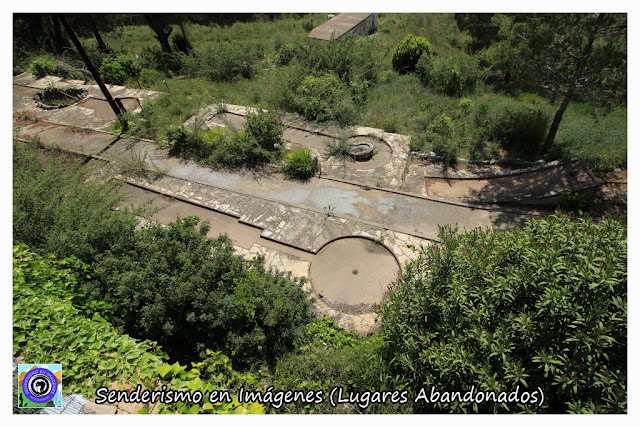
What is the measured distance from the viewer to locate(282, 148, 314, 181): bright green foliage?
9.35 m

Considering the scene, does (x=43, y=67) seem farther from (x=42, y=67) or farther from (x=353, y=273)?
(x=353, y=273)

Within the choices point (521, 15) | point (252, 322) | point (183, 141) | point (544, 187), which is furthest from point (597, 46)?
point (183, 141)

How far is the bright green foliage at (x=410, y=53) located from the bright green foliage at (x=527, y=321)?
504 inches

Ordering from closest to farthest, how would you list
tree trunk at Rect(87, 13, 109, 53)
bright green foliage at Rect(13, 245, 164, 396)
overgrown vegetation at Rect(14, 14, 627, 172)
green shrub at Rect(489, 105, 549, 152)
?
bright green foliage at Rect(13, 245, 164, 396)
overgrown vegetation at Rect(14, 14, 627, 172)
green shrub at Rect(489, 105, 549, 152)
tree trunk at Rect(87, 13, 109, 53)

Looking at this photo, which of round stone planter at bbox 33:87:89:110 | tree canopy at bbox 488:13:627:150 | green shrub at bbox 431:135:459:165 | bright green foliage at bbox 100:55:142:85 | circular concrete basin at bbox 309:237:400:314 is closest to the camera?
circular concrete basin at bbox 309:237:400:314

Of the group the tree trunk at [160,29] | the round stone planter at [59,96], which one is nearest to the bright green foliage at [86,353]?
the round stone planter at [59,96]

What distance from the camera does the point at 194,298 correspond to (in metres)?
4.91

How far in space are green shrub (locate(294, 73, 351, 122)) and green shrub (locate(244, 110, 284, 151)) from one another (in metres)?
1.90

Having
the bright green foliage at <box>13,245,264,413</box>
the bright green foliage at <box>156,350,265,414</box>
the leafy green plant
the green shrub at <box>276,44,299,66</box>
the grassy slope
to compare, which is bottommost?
the leafy green plant

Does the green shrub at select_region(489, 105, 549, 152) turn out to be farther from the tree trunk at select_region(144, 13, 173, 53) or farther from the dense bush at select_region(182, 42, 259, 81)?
the tree trunk at select_region(144, 13, 173, 53)

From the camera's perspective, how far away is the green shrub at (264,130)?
33.6 feet

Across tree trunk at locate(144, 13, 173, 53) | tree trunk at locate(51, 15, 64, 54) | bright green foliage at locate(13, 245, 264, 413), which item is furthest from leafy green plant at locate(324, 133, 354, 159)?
tree trunk at locate(51, 15, 64, 54)

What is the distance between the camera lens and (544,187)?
860 cm

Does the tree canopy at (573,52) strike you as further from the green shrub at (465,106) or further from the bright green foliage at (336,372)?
the bright green foliage at (336,372)
